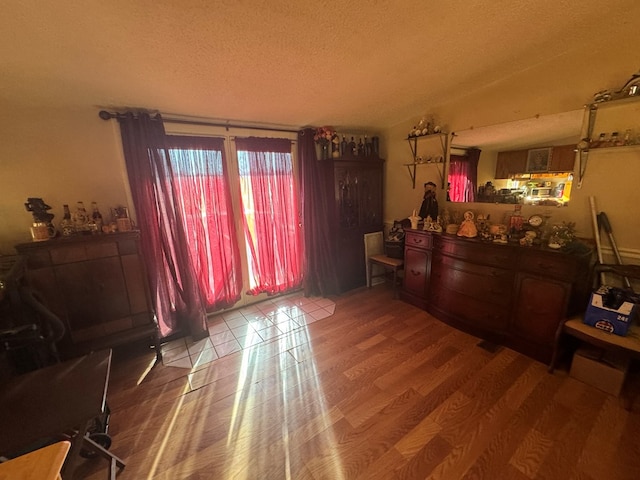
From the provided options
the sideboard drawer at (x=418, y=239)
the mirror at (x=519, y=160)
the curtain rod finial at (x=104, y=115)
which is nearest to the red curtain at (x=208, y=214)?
the curtain rod finial at (x=104, y=115)

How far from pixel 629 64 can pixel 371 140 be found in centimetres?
230

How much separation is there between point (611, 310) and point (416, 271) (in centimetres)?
150

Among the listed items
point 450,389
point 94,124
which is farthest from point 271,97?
point 450,389

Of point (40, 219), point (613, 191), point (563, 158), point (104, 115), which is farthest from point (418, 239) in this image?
point (40, 219)

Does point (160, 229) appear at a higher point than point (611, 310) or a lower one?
higher

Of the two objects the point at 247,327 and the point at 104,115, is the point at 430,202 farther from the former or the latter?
the point at 104,115

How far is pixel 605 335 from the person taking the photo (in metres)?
1.68

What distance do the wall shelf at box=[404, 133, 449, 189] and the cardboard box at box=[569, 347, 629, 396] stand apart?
1915mm

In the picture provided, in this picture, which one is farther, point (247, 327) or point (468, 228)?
point (247, 327)

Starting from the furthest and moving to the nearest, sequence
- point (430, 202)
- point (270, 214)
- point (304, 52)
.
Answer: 1. point (270, 214)
2. point (430, 202)
3. point (304, 52)

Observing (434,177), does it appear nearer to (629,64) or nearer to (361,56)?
(629,64)

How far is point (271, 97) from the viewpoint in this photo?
2.15 metres

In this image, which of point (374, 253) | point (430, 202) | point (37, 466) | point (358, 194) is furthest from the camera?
point (374, 253)

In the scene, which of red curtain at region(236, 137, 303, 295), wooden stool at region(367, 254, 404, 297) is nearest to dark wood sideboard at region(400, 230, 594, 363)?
wooden stool at region(367, 254, 404, 297)
